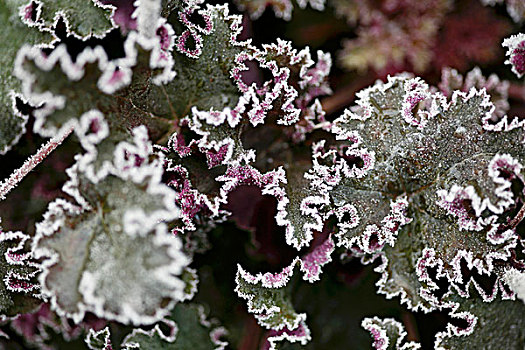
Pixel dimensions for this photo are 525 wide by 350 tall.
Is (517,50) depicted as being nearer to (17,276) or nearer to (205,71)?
(205,71)

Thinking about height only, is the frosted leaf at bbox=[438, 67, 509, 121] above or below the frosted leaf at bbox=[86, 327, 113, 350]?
above

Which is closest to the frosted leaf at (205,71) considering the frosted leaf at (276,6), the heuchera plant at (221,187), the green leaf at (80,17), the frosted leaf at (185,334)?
the heuchera plant at (221,187)

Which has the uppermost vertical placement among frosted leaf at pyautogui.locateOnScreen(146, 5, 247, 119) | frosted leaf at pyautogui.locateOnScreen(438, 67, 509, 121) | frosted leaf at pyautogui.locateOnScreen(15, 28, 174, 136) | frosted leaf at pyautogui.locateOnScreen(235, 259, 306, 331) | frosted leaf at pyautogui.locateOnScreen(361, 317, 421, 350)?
frosted leaf at pyautogui.locateOnScreen(438, 67, 509, 121)

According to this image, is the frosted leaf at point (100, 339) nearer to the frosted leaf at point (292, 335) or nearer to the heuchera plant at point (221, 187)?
the heuchera plant at point (221, 187)

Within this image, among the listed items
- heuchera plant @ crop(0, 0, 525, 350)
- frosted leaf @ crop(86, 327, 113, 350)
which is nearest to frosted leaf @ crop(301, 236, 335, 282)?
heuchera plant @ crop(0, 0, 525, 350)

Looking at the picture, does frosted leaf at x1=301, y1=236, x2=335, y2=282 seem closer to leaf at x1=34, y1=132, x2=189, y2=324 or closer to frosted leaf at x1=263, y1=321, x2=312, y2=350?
frosted leaf at x1=263, y1=321, x2=312, y2=350

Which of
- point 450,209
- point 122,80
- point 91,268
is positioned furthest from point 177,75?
point 450,209

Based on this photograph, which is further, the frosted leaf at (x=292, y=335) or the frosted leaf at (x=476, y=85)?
the frosted leaf at (x=476, y=85)

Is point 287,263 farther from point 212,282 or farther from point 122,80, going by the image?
point 122,80
